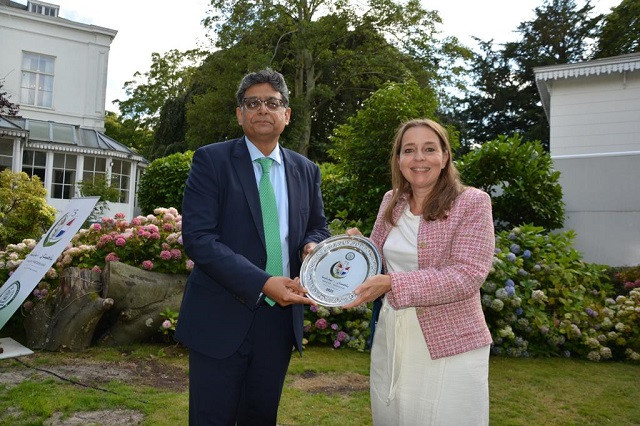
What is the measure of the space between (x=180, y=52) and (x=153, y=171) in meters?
21.2

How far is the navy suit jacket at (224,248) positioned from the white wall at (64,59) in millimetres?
22076

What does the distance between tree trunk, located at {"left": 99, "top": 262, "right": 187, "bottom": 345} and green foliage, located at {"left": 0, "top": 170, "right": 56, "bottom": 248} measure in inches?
133

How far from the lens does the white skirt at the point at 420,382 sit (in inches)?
79.8

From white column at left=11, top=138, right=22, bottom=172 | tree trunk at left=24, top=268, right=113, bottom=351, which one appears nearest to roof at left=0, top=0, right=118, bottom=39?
white column at left=11, top=138, right=22, bottom=172

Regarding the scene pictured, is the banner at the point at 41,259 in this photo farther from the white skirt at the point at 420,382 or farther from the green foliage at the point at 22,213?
the white skirt at the point at 420,382

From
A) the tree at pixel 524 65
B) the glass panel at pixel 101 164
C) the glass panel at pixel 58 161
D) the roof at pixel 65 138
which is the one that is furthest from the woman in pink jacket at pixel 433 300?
the tree at pixel 524 65

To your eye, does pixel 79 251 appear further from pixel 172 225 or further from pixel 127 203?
pixel 127 203

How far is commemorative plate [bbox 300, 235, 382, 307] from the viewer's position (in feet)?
7.10

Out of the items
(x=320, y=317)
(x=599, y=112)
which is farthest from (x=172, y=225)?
(x=599, y=112)

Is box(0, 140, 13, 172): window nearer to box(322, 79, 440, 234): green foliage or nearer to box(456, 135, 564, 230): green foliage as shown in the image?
box(322, 79, 440, 234): green foliage

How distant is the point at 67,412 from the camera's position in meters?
3.63

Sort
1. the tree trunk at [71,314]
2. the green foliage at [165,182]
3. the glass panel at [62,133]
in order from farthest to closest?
1. the glass panel at [62,133]
2. the green foliage at [165,182]
3. the tree trunk at [71,314]

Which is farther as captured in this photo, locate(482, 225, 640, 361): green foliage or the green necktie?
locate(482, 225, 640, 361): green foliage

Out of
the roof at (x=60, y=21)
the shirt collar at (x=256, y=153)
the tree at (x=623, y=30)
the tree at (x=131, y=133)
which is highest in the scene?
the tree at (x=623, y=30)
